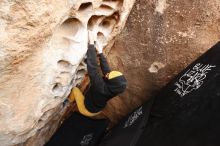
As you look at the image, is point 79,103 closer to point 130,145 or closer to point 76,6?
point 130,145

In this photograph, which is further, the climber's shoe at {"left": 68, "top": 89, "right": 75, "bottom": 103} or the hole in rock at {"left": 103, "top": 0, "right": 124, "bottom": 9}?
the climber's shoe at {"left": 68, "top": 89, "right": 75, "bottom": 103}

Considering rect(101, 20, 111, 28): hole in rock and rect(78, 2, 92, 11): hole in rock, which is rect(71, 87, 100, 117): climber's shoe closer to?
rect(101, 20, 111, 28): hole in rock

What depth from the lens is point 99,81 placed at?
1.71m

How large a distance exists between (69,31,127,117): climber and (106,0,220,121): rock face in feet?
1.11

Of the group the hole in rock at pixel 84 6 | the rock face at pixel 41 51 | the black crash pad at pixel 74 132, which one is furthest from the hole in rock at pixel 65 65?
the black crash pad at pixel 74 132

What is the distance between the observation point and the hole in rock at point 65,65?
5.23ft

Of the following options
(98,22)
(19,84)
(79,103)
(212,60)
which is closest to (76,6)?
(98,22)

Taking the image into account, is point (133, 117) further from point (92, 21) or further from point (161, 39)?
point (92, 21)

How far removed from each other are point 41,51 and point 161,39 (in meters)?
0.78

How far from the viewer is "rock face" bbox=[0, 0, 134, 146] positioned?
131cm

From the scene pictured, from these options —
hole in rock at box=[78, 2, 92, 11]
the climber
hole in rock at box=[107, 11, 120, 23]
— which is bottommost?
the climber

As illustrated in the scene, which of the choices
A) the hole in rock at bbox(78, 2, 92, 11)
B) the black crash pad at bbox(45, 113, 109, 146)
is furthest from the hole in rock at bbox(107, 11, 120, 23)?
the black crash pad at bbox(45, 113, 109, 146)

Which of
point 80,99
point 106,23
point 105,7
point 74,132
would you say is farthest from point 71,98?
point 105,7

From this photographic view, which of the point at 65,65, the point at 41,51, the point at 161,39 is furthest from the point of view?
the point at 161,39
